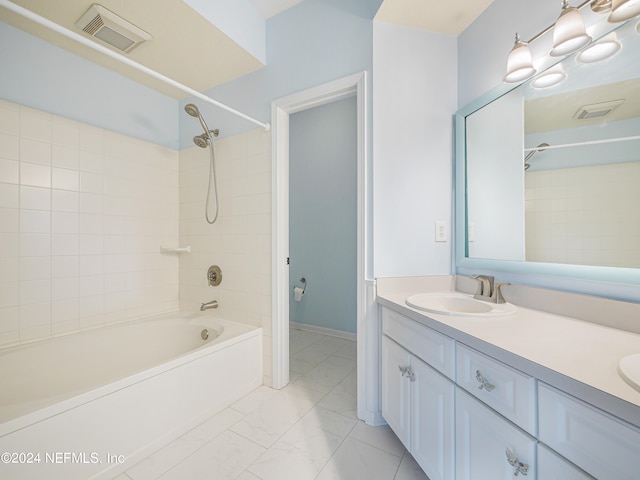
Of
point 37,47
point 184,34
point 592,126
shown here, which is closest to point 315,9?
point 184,34

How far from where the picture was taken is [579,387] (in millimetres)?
536

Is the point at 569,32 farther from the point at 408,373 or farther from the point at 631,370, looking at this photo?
the point at 408,373

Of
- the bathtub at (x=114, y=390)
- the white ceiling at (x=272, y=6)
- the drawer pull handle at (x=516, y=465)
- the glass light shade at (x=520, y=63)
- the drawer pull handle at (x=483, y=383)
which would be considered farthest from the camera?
the white ceiling at (x=272, y=6)

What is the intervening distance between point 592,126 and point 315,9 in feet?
5.53

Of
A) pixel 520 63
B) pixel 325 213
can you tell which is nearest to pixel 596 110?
pixel 520 63

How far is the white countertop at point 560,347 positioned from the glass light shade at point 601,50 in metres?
0.98

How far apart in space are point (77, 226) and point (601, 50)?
292cm

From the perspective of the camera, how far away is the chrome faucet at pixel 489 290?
3.89ft

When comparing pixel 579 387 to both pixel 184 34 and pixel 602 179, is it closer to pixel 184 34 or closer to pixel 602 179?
pixel 602 179

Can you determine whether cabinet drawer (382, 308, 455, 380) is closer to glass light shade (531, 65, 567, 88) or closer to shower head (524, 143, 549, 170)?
shower head (524, 143, 549, 170)

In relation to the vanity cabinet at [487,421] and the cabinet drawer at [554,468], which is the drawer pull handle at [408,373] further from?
the cabinet drawer at [554,468]

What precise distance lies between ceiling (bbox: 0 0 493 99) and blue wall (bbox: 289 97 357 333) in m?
1.14

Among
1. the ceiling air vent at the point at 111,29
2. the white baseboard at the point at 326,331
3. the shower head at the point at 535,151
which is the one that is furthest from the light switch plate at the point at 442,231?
the ceiling air vent at the point at 111,29

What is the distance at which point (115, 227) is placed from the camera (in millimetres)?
2002
